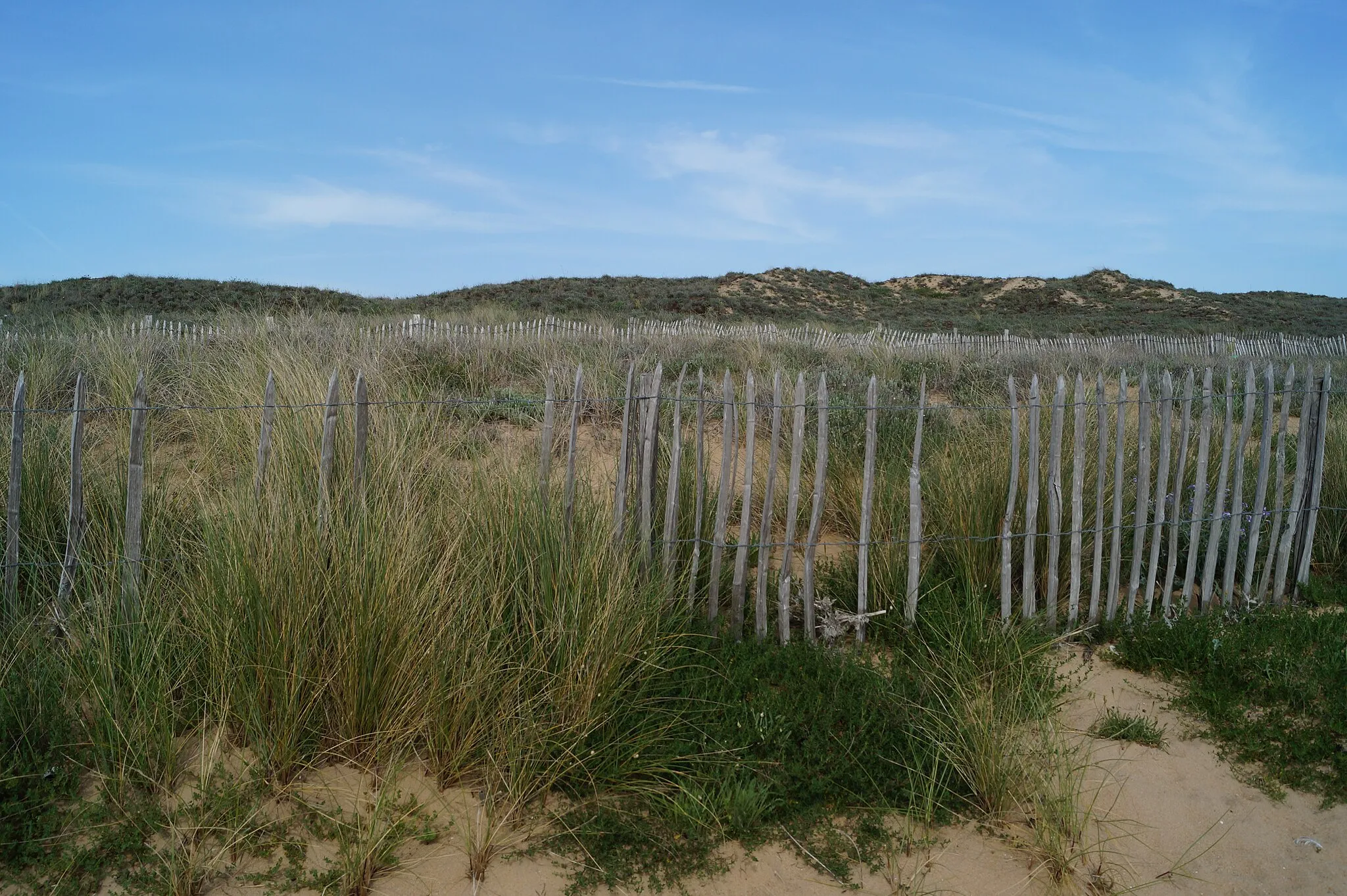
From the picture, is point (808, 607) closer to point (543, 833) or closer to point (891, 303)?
point (543, 833)

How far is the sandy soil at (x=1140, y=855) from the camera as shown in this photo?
3141 mm

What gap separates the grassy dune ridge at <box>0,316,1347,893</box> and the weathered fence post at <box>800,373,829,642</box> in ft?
0.98

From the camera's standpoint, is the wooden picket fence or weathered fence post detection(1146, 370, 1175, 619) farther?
weathered fence post detection(1146, 370, 1175, 619)

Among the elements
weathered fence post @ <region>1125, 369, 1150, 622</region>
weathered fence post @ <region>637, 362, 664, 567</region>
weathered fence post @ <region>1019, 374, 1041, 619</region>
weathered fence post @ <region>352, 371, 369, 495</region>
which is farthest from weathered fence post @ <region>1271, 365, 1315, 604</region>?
weathered fence post @ <region>352, 371, 369, 495</region>

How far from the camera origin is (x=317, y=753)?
348 cm

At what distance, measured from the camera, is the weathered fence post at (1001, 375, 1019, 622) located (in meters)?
5.09

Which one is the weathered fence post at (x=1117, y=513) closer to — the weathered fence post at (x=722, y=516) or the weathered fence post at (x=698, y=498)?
the weathered fence post at (x=722, y=516)

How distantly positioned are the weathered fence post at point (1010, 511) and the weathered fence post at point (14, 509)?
5.00 meters

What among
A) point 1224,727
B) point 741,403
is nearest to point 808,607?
point 741,403

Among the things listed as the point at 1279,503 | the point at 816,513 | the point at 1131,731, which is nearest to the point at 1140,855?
the point at 1131,731

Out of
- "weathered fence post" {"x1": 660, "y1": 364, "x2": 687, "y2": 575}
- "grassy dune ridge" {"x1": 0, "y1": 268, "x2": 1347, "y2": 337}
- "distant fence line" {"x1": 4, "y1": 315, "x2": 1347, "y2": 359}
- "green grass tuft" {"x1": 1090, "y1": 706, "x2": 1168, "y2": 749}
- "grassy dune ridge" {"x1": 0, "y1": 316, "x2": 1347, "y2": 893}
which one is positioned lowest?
"green grass tuft" {"x1": 1090, "y1": 706, "x2": 1168, "y2": 749}

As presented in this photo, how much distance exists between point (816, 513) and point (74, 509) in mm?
3657

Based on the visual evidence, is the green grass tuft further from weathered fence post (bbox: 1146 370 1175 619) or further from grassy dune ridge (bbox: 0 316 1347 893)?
weathered fence post (bbox: 1146 370 1175 619)

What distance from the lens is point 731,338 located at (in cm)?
1644
